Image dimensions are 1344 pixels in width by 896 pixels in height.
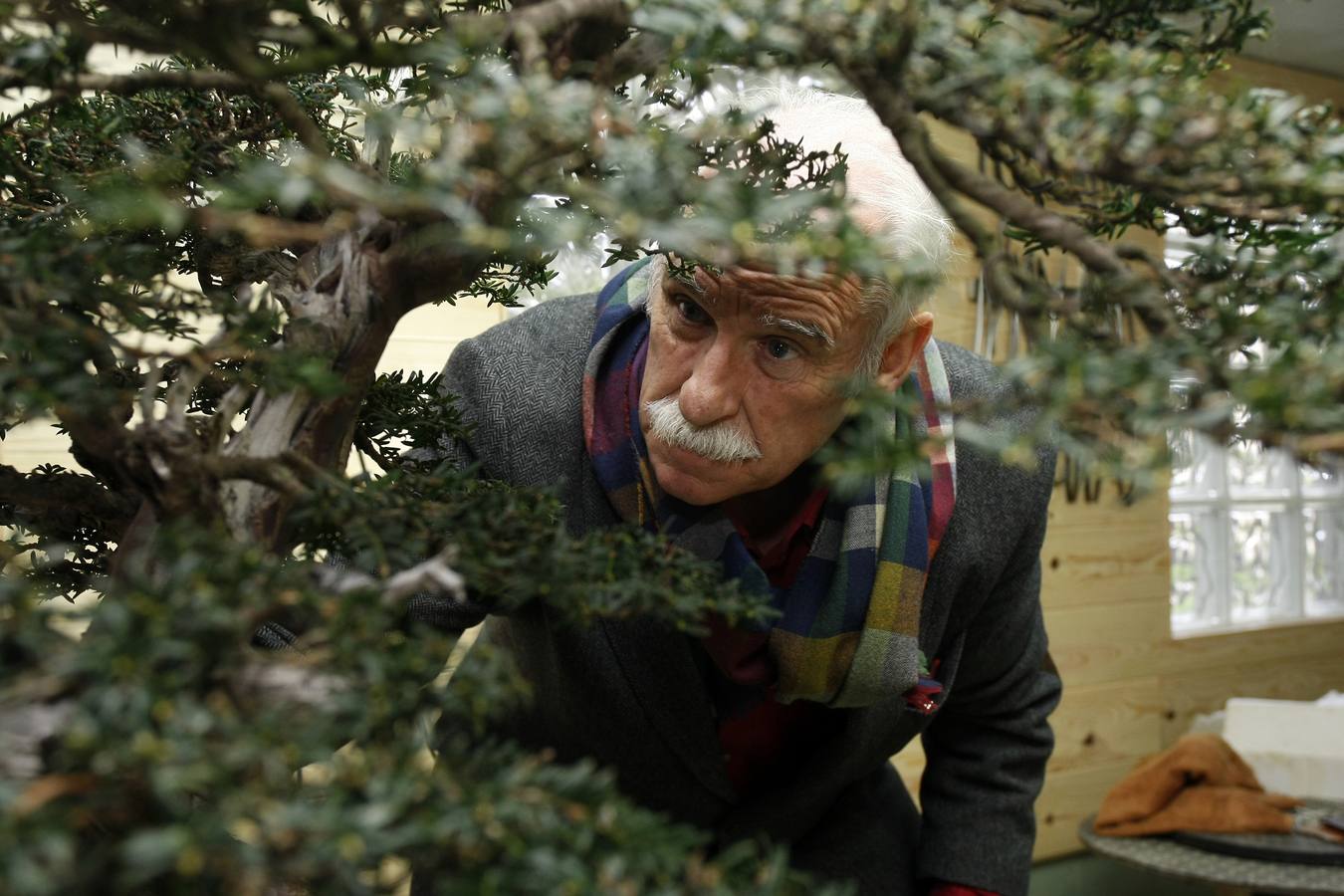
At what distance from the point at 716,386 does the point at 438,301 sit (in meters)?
0.42

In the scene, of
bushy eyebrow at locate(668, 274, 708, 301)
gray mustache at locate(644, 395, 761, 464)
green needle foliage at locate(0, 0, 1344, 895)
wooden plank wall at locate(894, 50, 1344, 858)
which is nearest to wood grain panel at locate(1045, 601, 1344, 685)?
wooden plank wall at locate(894, 50, 1344, 858)

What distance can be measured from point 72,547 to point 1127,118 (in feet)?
2.16

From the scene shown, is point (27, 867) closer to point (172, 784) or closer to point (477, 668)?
point (172, 784)

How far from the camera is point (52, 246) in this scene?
55 centimetres

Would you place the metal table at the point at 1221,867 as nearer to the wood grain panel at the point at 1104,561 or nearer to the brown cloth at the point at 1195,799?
the brown cloth at the point at 1195,799

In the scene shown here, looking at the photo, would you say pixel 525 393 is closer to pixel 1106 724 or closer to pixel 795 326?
pixel 795 326

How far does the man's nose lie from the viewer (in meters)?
1.08

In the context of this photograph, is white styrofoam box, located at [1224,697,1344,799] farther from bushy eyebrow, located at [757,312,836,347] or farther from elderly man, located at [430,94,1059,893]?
A: bushy eyebrow, located at [757,312,836,347]

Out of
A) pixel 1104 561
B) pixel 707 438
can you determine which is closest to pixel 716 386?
pixel 707 438

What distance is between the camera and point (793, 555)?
1.36 m

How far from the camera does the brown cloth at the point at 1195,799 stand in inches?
86.5

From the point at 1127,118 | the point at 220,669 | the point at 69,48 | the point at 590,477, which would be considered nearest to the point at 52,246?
the point at 69,48

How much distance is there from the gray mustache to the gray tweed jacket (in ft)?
0.65

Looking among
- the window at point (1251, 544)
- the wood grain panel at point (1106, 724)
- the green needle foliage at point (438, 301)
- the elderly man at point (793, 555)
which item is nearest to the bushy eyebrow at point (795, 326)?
the elderly man at point (793, 555)
